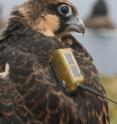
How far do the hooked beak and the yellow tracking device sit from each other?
704 mm

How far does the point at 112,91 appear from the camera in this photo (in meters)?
10.6

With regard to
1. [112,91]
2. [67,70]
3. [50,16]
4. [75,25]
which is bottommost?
[112,91]

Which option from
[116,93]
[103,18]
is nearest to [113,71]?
[116,93]

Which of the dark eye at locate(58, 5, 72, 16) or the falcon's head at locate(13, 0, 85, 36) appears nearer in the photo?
the falcon's head at locate(13, 0, 85, 36)

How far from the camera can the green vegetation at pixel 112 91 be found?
843 centimetres

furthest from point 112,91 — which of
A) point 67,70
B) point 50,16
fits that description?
point 67,70

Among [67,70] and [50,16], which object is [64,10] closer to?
[50,16]

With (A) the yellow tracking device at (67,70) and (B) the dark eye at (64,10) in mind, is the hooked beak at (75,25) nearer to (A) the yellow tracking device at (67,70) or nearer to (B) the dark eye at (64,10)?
(B) the dark eye at (64,10)

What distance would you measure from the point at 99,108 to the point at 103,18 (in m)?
22.6

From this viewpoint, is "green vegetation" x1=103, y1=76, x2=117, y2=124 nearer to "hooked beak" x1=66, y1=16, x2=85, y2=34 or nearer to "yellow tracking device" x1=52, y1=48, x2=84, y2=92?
"hooked beak" x1=66, y1=16, x2=85, y2=34

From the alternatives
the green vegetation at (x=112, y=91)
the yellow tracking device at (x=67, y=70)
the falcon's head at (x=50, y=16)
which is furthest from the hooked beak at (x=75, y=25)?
the green vegetation at (x=112, y=91)

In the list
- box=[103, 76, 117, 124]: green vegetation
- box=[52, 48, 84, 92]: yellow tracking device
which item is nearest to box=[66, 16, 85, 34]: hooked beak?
box=[52, 48, 84, 92]: yellow tracking device

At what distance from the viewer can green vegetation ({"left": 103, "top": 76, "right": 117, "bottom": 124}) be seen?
8.43 metres

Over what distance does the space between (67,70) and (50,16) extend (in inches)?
28.9
